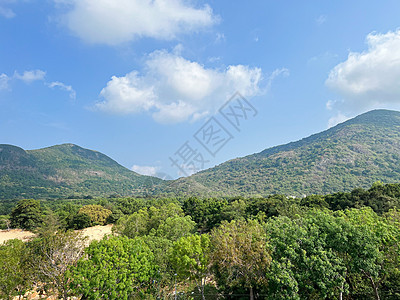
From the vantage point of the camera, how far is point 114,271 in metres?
12.6

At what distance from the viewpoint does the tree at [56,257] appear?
1377cm

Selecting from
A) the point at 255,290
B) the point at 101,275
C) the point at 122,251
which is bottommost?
the point at 255,290

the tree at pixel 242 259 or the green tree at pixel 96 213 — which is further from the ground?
the green tree at pixel 96 213

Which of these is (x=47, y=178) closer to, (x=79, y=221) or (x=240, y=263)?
(x=79, y=221)

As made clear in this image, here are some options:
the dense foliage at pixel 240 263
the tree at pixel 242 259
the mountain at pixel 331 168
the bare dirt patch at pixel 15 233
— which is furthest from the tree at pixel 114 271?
the mountain at pixel 331 168

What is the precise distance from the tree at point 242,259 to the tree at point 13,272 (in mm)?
12524

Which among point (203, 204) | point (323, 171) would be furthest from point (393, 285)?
point (323, 171)

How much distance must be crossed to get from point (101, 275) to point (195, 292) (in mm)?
9462

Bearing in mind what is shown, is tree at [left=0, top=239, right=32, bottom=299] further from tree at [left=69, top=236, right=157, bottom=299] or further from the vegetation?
the vegetation

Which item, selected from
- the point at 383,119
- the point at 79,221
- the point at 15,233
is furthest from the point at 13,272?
the point at 383,119

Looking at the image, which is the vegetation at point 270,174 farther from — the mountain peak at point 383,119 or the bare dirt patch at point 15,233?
the bare dirt patch at point 15,233

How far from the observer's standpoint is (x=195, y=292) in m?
18.3

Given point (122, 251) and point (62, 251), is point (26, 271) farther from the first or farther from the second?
point (122, 251)

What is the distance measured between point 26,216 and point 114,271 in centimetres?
4533
